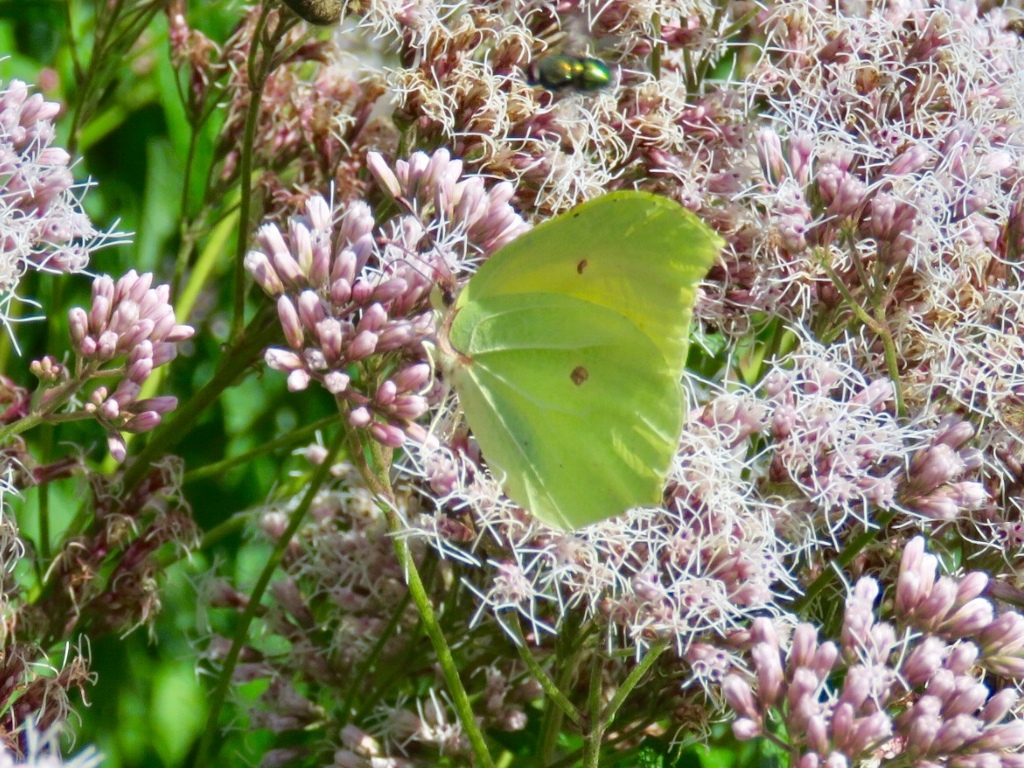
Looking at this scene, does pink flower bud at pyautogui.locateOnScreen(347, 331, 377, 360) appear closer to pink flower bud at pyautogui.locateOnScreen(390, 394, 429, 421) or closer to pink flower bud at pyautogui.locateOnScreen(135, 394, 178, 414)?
pink flower bud at pyautogui.locateOnScreen(390, 394, 429, 421)

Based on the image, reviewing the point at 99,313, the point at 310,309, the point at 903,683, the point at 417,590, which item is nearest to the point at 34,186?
the point at 99,313

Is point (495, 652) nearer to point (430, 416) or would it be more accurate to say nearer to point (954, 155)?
point (430, 416)


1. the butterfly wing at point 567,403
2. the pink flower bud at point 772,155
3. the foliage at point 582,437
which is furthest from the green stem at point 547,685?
the pink flower bud at point 772,155

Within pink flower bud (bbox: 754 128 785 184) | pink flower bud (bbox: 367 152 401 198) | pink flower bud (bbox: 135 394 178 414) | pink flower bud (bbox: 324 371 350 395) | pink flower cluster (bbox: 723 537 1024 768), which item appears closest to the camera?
pink flower cluster (bbox: 723 537 1024 768)

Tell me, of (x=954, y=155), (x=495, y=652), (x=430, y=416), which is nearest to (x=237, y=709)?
(x=495, y=652)

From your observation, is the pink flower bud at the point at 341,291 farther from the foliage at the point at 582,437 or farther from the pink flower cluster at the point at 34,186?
the pink flower cluster at the point at 34,186

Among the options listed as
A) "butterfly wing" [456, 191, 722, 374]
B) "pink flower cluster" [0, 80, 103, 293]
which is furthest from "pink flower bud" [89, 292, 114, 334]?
"butterfly wing" [456, 191, 722, 374]

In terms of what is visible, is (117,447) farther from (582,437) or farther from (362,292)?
(582,437)

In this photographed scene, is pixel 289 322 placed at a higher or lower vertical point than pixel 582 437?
higher
